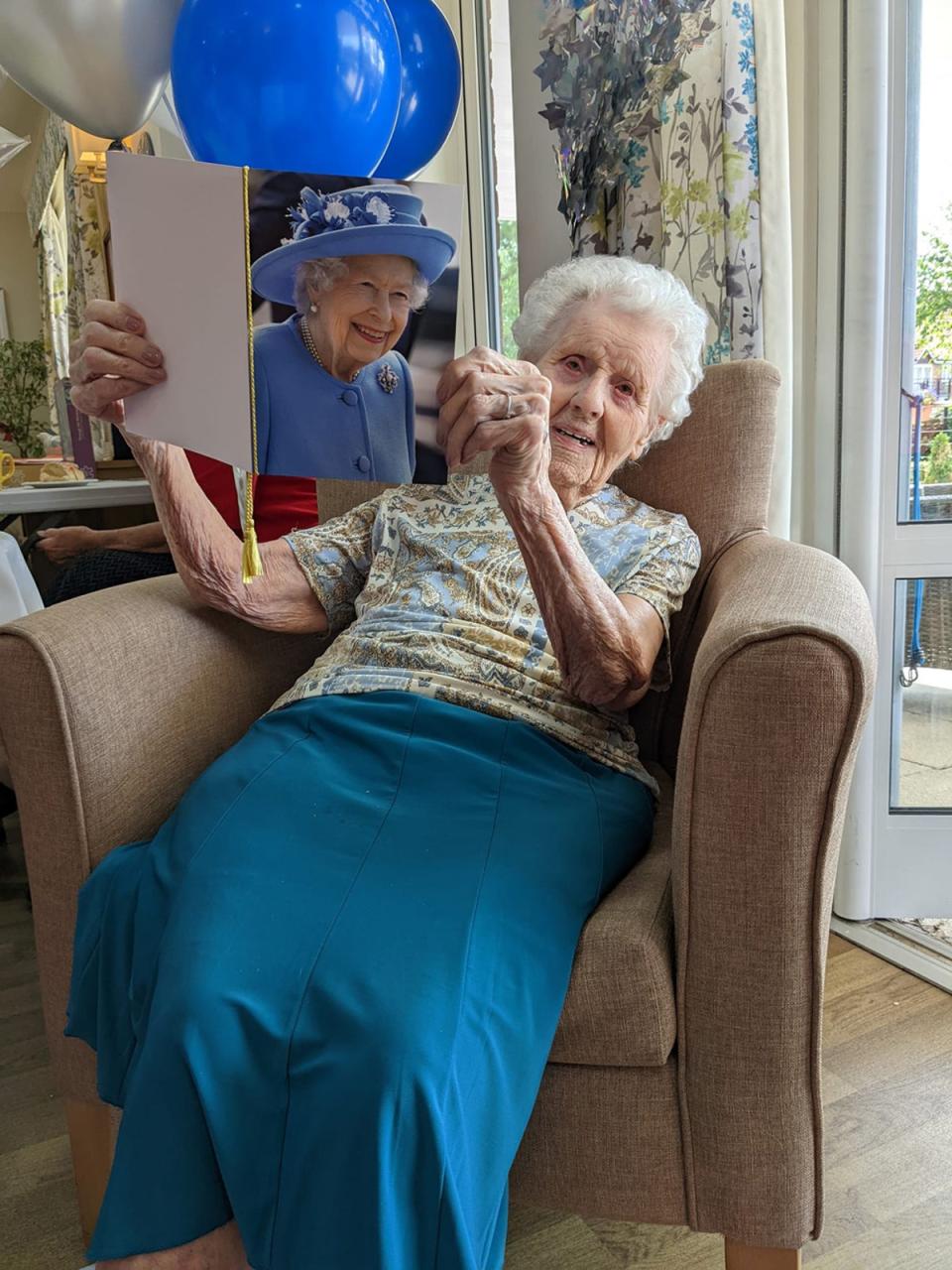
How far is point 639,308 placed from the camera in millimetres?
1369

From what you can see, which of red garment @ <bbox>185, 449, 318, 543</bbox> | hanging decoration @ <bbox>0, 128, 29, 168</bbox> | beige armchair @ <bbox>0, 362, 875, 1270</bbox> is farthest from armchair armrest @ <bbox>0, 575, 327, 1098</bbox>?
hanging decoration @ <bbox>0, 128, 29, 168</bbox>

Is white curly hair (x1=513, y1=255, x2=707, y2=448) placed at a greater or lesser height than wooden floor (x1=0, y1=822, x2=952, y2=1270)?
greater

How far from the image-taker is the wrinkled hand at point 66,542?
2260 millimetres

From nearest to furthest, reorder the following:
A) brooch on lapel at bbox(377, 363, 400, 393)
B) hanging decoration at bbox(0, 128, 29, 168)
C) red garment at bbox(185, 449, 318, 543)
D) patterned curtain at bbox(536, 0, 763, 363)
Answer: brooch on lapel at bbox(377, 363, 400, 393), patterned curtain at bbox(536, 0, 763, 363), red garment at bbox(185, 449, 318, 543), hanging decoration at bbox(0, 128, 29, 168)

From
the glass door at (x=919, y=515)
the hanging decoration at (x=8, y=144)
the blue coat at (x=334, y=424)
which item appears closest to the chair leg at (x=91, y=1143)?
the blue coat at (x=334, y=424)

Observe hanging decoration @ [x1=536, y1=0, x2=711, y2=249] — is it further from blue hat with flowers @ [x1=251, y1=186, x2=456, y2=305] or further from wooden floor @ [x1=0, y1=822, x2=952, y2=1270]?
wooden floor @ [x1=0, y1=822, x2=952, y2=1270]

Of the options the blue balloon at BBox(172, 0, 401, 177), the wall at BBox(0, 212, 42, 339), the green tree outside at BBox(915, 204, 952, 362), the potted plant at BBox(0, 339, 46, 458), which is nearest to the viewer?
the blue balloon at BBox(172, 0, 401, 177)

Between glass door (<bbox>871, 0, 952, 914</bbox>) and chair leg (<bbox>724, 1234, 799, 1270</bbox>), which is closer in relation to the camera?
chair leg (<bbox>724, 1234, 799, 1270</bbox>)

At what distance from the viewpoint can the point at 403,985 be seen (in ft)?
2.58

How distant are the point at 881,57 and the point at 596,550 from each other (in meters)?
0.96

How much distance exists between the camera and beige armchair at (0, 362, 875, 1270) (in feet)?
2.77

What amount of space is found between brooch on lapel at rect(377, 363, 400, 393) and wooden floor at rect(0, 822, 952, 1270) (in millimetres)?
980

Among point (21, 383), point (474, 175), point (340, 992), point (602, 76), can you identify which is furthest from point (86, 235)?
point (340, 992)

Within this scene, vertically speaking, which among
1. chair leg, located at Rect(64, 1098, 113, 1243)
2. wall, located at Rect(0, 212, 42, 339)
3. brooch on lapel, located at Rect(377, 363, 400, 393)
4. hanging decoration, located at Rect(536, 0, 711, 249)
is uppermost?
wall, located at Rect(0, 212, 42, 339)
